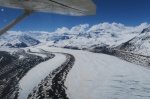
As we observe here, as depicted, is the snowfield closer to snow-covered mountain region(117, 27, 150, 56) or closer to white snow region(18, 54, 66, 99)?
white snow region(18, 54, 66, 99)

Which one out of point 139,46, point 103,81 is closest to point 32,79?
point 103,81

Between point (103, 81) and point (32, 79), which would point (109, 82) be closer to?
point (103, 81)

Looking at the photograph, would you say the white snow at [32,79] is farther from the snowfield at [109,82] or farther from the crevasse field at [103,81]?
the snowfield at [109,82]

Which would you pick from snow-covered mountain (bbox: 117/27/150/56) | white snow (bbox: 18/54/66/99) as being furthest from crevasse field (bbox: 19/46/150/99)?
snow-covered mountain (bbox: 117/27/150/56)

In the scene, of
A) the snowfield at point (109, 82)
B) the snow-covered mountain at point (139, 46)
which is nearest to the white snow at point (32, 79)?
the snowfield at point (109, 82)

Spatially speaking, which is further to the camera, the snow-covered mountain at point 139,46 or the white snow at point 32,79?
the snow-covered mountain at point 139,46

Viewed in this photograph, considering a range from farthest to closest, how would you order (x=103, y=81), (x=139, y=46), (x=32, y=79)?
(x=139, y=46) < (x=103, y=81) < (x=32, y=79)

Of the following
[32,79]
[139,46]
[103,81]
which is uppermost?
[139,46]

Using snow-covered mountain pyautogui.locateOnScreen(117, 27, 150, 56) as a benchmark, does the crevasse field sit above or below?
below

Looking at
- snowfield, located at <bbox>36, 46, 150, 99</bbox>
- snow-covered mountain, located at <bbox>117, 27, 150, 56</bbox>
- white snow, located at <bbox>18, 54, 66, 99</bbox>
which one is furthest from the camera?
snow-covered mountain, located at <bbox>117, 27, 150, 56</bbox>
